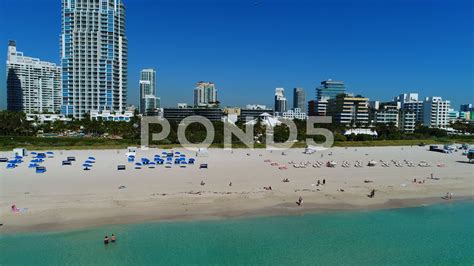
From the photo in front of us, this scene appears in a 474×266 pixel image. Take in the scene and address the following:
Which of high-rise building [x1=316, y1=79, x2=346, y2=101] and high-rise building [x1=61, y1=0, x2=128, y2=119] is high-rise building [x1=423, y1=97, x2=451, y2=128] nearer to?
high-rise building [x1=316, y1=79, x2=346, y2=101]

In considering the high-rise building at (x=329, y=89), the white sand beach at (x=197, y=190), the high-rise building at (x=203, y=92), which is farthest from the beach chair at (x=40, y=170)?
the high-rise building at (x=203, y=92)

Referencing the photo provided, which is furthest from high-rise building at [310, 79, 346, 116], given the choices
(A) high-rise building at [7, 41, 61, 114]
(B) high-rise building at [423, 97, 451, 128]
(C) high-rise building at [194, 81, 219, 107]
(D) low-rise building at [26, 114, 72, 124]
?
(A) high-rise building at [7, 41, 61, 114]

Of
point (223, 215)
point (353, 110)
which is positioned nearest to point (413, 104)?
point (353, 110)

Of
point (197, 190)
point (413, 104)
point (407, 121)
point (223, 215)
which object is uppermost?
point (413, 104)

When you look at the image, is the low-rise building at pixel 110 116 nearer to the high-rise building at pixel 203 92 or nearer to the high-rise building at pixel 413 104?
the high-rise building at pixel 203 92

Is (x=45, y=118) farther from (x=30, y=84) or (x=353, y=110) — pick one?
(x=353, y=110)

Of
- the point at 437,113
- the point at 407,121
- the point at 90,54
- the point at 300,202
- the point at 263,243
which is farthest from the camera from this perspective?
the point at 437,113

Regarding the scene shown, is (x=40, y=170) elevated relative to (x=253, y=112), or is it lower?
lower

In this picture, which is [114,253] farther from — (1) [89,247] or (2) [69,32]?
(2) [69,32]
